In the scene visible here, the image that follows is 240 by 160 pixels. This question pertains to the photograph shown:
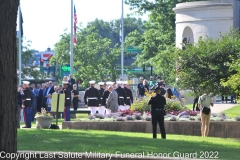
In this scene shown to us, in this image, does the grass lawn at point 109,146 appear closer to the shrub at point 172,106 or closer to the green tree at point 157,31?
the shrub at point 172,106

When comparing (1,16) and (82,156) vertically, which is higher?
(1,16)

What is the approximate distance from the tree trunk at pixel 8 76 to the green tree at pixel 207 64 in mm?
13782

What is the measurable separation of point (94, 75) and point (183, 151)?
51478 mm

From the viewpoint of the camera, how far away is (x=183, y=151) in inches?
555

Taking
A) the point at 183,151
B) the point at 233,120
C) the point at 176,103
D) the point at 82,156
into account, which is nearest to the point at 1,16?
the point at 82,156

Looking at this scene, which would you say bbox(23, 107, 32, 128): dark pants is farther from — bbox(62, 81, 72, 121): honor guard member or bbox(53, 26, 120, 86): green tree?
bbox(53, 26, 120, 86): green tree

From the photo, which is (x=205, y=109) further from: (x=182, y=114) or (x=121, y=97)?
(x=121, y=97)

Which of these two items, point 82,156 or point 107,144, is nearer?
point 82,156

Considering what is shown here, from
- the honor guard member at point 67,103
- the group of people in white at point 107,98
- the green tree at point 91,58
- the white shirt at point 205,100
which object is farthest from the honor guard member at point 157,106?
the green tree at point 91,58

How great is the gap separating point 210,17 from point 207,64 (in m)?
22.4

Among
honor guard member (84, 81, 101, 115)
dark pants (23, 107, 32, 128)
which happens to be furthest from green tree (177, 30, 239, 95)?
honor guard member (84, 81, 101, 115)

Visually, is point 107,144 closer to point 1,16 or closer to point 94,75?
point 1,16

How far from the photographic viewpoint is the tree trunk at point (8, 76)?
952 centimetres

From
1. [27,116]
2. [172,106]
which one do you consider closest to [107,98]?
[172,106]
